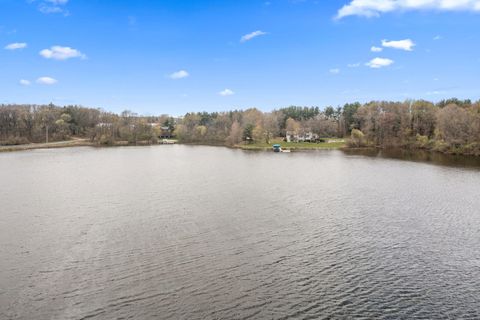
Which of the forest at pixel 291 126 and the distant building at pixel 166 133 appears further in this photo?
the distant building at pixel 166 133

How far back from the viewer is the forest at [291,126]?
264 feet

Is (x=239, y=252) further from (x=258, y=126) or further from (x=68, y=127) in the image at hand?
(x=68, y=127)

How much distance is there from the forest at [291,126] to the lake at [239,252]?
158 ft

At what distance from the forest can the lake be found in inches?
1899

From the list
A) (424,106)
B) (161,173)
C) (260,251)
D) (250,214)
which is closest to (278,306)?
(260,251)

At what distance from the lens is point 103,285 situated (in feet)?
52.2

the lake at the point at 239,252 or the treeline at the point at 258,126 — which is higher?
the treeline at the point at 258,126

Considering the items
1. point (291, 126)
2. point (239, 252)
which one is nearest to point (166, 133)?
point (291, 126)

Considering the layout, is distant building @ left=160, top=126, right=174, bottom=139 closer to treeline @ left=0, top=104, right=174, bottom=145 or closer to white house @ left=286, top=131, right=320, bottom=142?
treeline @ left=0, top=104, right=174, bottom=145

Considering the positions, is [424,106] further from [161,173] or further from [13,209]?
[13,209]

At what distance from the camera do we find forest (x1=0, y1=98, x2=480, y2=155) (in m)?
80.4

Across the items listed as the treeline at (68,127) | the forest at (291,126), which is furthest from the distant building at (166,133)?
the treeline at (68,127)

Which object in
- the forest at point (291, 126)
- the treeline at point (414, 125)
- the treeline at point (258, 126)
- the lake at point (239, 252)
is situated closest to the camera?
the lake at point (239, 252)

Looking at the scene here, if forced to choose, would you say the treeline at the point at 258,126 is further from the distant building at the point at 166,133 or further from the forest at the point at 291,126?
the distant building at the point at 166,133
